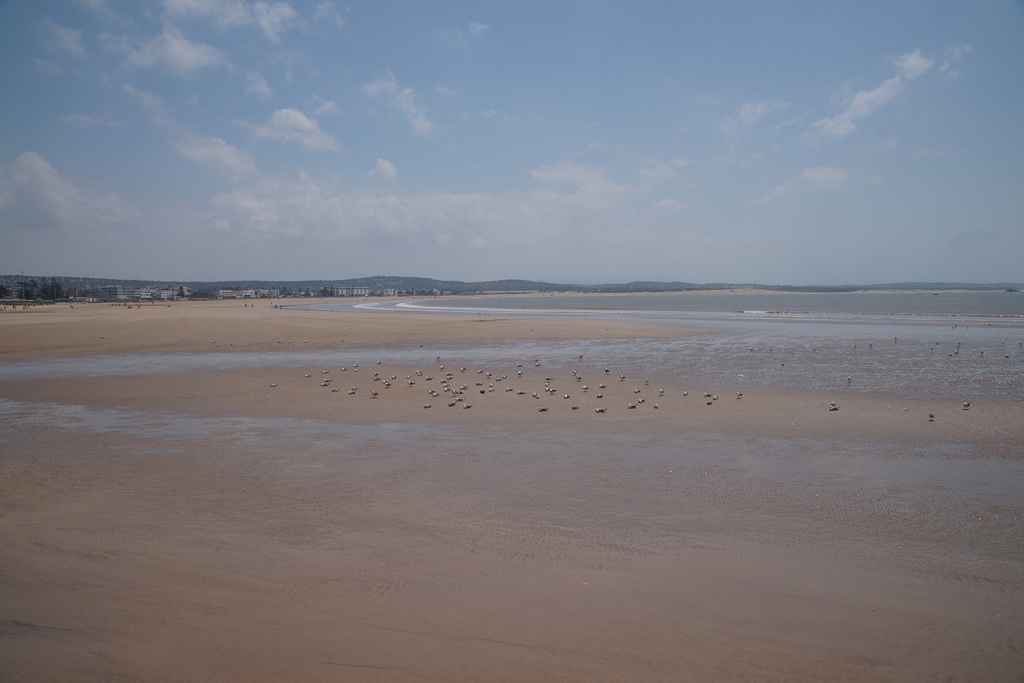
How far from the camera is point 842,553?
6.18m

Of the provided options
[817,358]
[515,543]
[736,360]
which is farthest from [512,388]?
[817,358]

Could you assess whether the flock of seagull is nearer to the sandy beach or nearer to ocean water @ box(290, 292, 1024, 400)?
the sandy beach

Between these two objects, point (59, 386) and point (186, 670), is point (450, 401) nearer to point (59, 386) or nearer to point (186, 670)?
point (186, 670)

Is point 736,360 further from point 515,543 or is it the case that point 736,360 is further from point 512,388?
point 515,543

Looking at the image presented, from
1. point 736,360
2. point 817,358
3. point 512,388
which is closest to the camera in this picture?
point 512,388

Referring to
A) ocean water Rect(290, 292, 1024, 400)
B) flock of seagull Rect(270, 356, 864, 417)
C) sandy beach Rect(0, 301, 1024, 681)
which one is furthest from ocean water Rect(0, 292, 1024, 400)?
sandy beach Rect(0, 301, 1024, 681)

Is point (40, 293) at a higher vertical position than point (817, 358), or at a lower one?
higher

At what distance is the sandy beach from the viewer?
4555 millimetres

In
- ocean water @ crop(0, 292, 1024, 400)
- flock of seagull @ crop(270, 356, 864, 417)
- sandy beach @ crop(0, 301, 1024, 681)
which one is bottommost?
sandy beach @ crop(0, 301, 1024, 681)

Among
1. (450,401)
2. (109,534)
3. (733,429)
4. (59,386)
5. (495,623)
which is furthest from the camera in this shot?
(59,386)

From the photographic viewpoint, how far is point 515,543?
639 cm

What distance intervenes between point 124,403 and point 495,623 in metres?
13.9

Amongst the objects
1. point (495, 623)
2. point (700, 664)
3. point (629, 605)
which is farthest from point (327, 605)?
point (700, 664)

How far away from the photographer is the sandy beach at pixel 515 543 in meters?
4.55
